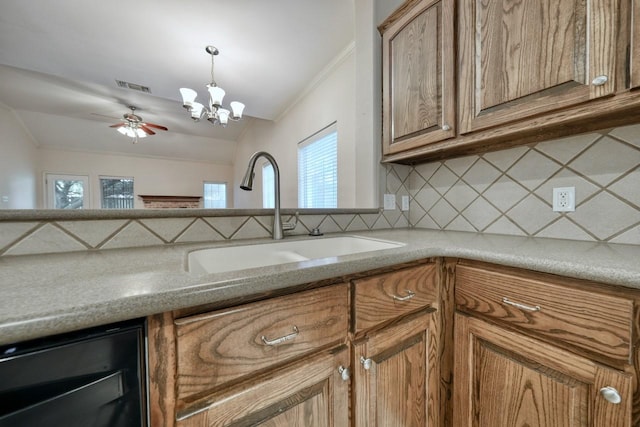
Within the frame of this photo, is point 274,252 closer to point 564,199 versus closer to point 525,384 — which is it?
point 525,384

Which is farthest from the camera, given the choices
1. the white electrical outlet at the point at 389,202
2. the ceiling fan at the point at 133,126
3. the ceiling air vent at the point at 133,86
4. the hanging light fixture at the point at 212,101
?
the ceiling fan at the point at 133,126

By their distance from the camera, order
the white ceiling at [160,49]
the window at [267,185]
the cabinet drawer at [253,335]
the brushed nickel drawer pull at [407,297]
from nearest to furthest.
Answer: the cabinet drawer at [253,335] < the brushed nickel drawer pull at [407,297] < the white ceiling at [160,49] < the window at [267,185]

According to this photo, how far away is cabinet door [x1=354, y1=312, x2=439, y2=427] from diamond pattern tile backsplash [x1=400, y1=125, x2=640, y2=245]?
67 cm

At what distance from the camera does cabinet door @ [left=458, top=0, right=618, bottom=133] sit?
65 centimetres

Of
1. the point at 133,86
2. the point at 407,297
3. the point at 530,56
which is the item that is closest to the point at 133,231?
the point at 407,297

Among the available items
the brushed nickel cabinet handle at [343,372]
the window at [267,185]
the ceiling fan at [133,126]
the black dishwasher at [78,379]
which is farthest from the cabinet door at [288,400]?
the ceiling fan at [133,126]

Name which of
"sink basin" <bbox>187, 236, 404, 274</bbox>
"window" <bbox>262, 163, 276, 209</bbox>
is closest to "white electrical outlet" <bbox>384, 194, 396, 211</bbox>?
"sink basin" <bbox>187, 236, 404, 274</bbox>

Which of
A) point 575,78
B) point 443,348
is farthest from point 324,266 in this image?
point 575,78

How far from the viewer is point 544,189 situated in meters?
0.97

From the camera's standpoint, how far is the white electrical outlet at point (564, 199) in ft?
2.93

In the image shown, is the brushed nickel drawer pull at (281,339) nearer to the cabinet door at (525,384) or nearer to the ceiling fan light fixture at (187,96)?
the cabinet door at (525,384)

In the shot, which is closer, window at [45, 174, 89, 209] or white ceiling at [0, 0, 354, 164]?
white ceiling at [0, 0, 354, 164]

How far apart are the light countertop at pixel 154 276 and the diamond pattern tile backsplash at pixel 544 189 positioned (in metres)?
0.14

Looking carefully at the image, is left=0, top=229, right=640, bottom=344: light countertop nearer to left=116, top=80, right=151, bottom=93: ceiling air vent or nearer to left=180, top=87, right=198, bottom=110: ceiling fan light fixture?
left=180, top=87, right=198, bottom=110: ceiling fan light fixture
